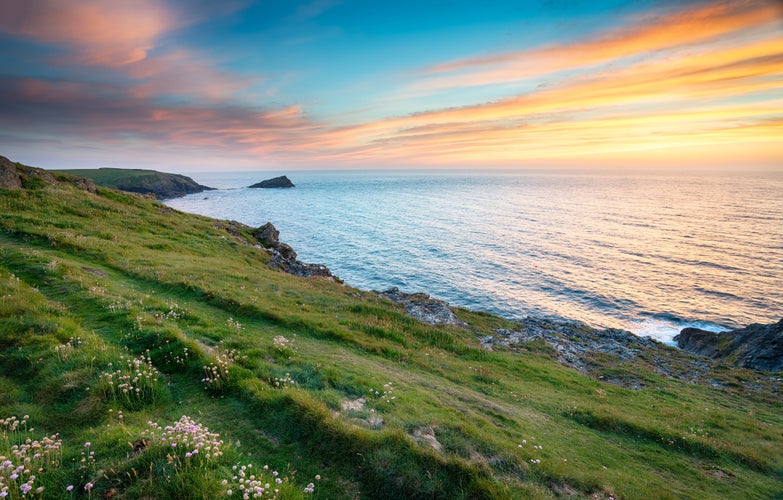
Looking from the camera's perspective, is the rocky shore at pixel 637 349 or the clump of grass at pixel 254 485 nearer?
the clump of grass at pixel 254 485

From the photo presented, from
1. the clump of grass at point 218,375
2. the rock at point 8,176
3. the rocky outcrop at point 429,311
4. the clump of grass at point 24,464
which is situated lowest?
the rocky outcrop at point 429,311

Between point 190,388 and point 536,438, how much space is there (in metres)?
11.3

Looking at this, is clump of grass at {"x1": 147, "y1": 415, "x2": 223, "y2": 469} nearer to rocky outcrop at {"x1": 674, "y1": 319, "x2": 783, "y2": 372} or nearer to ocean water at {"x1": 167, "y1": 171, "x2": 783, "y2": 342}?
ocean water at {"x1": 167, "y1": 171, "x2": 783, "y2": 342}

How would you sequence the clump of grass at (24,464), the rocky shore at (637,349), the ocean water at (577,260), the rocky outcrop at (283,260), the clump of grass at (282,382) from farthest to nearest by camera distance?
1. the ocean water at (577,260)
2. the rocky outcrop at (283,260)
3. the rocky shore at (637,349)
4. the clump of grass at (282,382)
5. the clump of grass at (24,464)

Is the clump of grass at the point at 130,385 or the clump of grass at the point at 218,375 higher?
the clump of grass at the point at 130,385

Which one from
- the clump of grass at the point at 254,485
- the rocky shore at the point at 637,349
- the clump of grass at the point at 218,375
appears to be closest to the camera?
the clump of grass at the point at 254,485

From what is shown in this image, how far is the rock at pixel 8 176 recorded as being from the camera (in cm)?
3519

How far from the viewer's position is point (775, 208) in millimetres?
118938

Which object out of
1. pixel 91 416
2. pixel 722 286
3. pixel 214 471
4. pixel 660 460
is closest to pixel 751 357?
pixel 722 286

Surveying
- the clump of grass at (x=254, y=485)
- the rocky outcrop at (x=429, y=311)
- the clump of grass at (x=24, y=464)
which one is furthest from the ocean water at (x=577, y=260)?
the clump of grass at (x=24, y=464)

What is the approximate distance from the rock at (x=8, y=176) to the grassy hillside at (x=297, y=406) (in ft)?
48.5

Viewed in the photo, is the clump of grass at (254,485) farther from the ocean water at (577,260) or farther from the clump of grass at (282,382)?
the ocean water at (577,260)

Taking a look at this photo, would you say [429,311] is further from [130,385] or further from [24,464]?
[24,464]

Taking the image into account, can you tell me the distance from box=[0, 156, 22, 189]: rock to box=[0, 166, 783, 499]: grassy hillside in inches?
582
